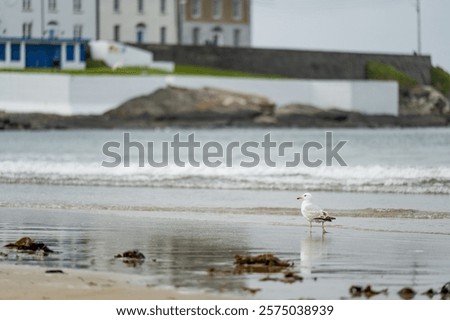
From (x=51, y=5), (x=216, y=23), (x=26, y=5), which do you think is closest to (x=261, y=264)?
(x=26, y=5)

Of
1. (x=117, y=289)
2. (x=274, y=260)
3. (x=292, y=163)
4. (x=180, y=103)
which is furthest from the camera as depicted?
(x=180, y=103)

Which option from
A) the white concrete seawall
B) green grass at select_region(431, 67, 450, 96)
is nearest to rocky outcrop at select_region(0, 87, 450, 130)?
the white concrete seawall

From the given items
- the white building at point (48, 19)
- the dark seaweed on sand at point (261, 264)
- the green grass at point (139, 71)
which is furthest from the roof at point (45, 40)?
the dark seaweed on sand at point (261, 264)

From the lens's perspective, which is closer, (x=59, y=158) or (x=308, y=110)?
(x=59, y=158)

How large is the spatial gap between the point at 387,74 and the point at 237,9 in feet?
34.8

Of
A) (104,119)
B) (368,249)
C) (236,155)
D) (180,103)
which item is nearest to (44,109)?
(104,119)

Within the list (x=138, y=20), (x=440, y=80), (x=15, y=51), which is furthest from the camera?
(x=440, y=80)

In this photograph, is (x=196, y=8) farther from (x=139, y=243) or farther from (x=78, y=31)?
(x=139, y=243)

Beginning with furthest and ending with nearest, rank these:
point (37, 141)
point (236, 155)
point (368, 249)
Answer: point (37, 141), point (236, 155), point (368, 249)

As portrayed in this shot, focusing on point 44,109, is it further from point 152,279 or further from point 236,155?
point 152,279

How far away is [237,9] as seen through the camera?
8838 cm

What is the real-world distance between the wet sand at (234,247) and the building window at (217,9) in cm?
6699

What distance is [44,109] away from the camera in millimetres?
75500

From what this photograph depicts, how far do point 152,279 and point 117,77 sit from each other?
65126 mm
